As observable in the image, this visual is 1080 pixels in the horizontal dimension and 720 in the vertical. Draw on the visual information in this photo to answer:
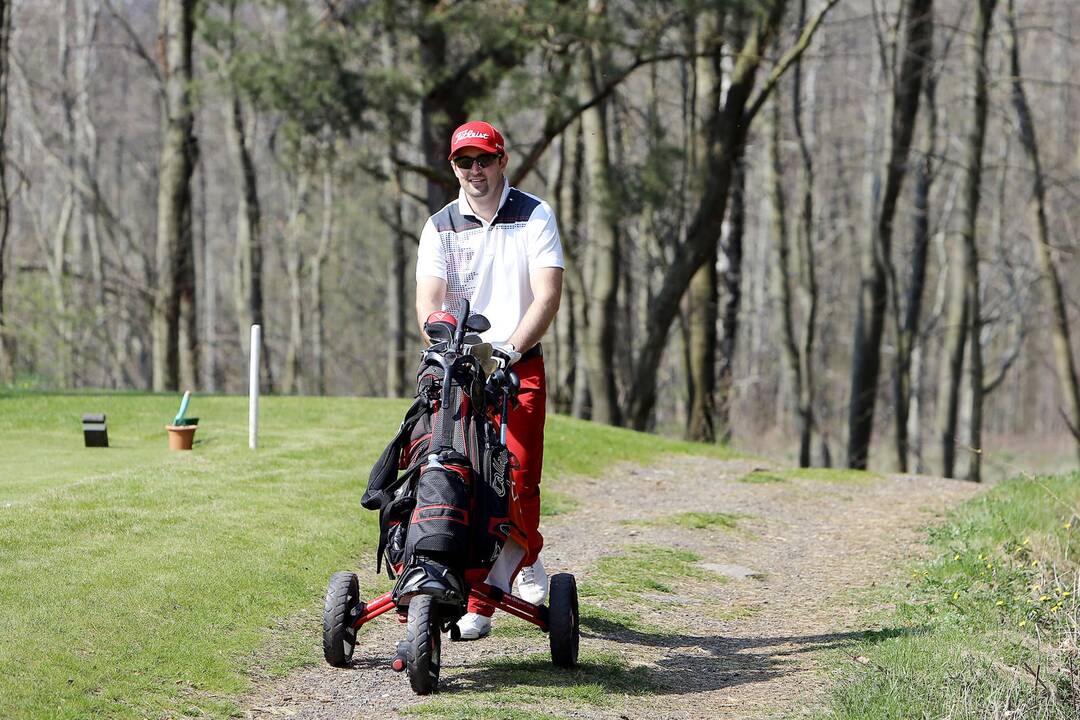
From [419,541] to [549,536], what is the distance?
13.6 feet

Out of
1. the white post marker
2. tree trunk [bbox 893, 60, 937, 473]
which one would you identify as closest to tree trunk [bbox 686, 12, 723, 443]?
tree trunk [bbox 893, 60, 937, 473]

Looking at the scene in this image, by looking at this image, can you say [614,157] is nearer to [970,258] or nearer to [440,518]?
[970,258]

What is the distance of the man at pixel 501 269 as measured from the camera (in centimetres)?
592

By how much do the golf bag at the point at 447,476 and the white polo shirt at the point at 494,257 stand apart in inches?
24.3

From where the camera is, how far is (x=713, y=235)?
61.4ft

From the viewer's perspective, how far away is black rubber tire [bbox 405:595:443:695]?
Answer: 5055mm

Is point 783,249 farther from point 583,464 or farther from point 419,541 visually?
point 419,541

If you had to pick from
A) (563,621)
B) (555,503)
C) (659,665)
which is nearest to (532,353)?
(563,621)

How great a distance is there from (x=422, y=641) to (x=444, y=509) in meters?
0.51

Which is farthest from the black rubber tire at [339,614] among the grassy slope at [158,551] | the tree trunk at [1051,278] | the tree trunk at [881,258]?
the tree trunk at [1051,278]

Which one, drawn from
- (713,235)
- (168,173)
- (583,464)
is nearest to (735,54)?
(713,235)

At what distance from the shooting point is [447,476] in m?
5.23

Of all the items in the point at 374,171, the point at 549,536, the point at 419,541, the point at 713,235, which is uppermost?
the point at 374,171

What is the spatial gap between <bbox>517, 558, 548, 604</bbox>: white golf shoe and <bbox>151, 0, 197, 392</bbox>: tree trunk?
16653mm
